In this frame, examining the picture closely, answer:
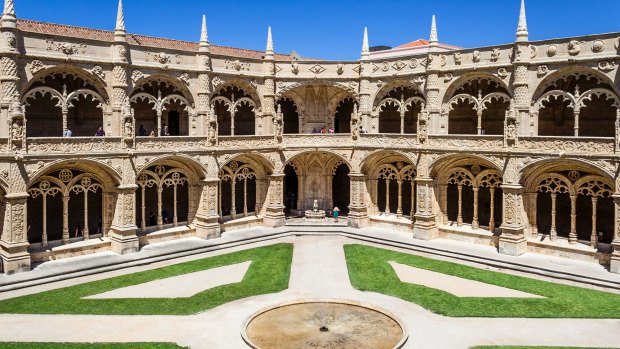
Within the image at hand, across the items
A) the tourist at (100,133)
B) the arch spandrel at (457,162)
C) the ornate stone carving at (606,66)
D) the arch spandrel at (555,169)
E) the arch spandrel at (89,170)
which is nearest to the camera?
the arch spandrel at (555,169)

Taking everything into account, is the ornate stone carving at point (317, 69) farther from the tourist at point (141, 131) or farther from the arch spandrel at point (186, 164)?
the tourist at point (141, 131)

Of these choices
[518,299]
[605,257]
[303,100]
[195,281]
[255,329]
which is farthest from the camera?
[303,100]

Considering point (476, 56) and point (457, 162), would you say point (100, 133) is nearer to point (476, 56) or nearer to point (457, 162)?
point (457, 162)

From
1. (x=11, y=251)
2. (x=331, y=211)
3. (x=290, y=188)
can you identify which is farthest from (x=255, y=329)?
(x=290, y=188)

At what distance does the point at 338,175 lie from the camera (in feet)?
136

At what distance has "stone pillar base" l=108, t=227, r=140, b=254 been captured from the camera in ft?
93.2

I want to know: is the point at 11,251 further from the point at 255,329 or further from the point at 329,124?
the point at 329,124

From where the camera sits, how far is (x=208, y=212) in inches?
1272

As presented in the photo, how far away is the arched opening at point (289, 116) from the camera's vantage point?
40406 millimetres

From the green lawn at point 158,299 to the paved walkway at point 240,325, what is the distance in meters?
0.58

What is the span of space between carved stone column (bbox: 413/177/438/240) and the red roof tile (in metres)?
14.7

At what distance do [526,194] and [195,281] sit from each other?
17770 mm

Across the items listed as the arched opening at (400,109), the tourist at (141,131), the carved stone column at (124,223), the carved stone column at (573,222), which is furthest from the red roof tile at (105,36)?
the carved stone column at (573,222)

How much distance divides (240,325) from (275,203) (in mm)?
16981
